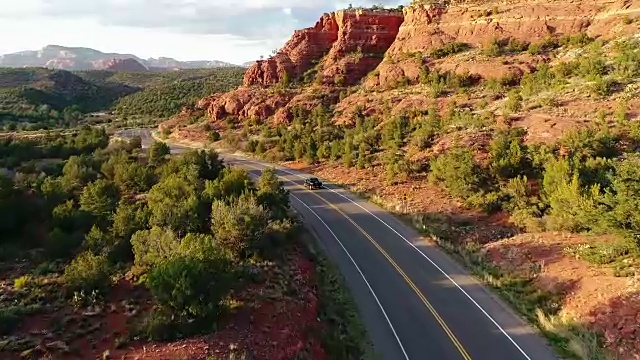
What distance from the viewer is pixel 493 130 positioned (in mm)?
39344

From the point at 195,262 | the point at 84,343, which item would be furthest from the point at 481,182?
the point at 84,343

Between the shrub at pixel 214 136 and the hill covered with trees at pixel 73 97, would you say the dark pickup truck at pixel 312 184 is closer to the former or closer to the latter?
the shrub at pixel 214 136

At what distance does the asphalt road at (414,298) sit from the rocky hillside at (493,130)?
126 cm

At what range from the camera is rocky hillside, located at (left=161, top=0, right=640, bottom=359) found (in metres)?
20.2

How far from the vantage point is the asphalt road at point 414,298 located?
637 inches

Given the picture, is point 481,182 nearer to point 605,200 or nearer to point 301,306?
point 605,200

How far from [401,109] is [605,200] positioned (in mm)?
32970

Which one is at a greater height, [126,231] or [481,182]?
[481,182]

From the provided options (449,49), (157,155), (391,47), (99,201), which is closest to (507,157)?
(99,201)

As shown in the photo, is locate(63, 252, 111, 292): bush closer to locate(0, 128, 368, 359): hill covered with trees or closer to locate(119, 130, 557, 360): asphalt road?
locate(0, 128, 368, 359): hill covered with trees

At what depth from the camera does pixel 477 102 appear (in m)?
47.9

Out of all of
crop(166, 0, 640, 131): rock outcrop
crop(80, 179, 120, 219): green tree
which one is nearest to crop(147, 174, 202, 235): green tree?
crop(80, 179, 120, 219): green tree

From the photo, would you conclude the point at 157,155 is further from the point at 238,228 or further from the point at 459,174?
the point at 459,174

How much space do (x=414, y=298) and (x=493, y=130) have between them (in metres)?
24.2
